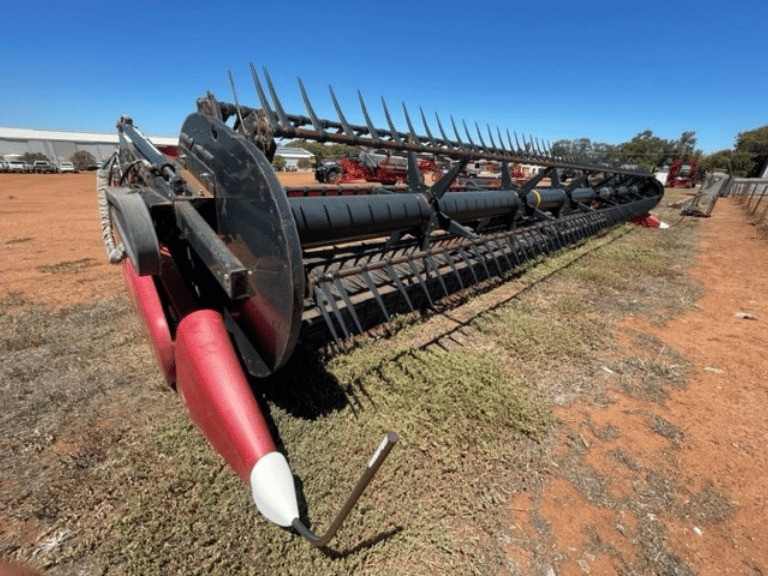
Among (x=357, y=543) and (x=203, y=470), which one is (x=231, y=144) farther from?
(x=357, y=543)

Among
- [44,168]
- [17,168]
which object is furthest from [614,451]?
[17,168]

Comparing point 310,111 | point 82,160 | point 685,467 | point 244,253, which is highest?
point 82,160

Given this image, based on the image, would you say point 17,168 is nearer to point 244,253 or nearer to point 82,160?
point 82,160

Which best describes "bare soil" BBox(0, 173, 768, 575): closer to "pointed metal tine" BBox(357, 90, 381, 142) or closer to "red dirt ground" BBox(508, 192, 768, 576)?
"red dirt ground" BBox(508, 192, 768, 576)

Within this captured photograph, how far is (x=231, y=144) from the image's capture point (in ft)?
6.60

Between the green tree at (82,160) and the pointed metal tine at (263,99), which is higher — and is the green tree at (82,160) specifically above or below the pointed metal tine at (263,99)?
above

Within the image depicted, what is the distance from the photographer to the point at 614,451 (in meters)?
2.41

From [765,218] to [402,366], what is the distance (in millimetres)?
18357

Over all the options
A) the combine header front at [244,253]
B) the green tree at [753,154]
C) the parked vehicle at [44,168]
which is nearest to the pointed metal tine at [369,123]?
the combine header front at [244,253]

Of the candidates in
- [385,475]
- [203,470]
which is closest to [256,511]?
[203,470]

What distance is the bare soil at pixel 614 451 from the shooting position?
5.84ft

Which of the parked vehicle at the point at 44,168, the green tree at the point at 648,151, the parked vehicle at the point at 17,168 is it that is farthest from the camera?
the green tree at the point at 648,151

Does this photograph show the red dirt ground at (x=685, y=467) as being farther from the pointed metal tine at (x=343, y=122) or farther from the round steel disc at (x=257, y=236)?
the pointed metal tine at (x=343, y=122)

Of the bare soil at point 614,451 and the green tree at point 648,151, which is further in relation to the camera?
the green tree at point 648,151
